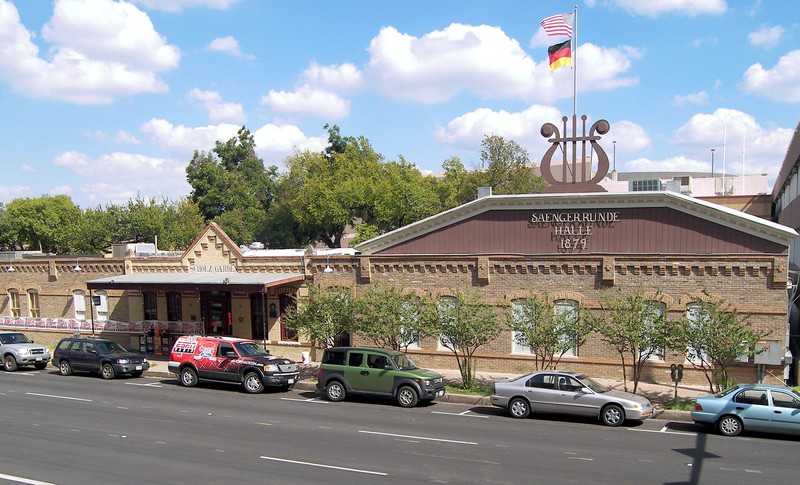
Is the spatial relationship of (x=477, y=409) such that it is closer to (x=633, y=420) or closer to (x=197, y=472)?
(x=633, y=420)

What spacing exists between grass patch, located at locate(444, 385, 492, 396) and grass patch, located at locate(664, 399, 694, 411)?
5541mm

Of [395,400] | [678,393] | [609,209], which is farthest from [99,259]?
[678,393]

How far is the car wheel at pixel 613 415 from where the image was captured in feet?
56.6

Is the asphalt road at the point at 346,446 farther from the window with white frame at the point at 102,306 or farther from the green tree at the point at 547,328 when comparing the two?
the window with white frame at the point at 102,306

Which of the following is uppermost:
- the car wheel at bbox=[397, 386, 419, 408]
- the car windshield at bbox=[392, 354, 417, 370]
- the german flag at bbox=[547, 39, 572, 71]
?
the german flag at bbox=[547, 39, 572, 71]

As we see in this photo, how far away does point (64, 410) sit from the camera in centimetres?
1967

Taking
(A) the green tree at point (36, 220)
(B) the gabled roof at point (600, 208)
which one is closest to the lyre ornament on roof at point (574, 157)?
(B) the gabled roof at point (600, 208)

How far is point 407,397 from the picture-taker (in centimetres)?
2006

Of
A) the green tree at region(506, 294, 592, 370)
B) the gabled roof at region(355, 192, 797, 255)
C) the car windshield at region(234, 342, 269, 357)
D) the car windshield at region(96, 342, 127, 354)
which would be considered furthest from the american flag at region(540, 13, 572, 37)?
the car windshield at region(96, 342, 127, 354)

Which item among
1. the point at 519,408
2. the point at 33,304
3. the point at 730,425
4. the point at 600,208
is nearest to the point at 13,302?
the point at 33,304

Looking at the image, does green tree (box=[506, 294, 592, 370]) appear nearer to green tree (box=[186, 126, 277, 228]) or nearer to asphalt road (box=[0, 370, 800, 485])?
asphalt road (box=[0, 370, 800, 485])

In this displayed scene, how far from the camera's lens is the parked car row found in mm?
16203

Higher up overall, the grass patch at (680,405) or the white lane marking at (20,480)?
the white lane marking at (20,480)

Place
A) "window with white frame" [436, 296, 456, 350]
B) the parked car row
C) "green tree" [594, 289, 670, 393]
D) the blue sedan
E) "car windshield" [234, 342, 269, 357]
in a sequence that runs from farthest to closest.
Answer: "car windshield" [234, 342, 269, 357], "window with white frame" [436, 296, 456, 350], "green tree" [594, 289, 670, 393], the parked car row, the blue sedan
